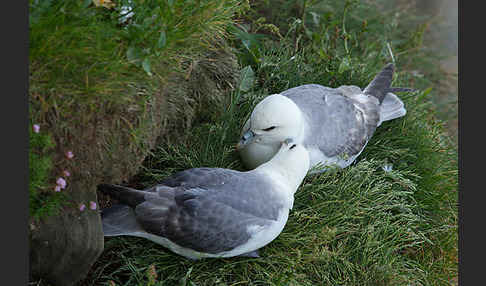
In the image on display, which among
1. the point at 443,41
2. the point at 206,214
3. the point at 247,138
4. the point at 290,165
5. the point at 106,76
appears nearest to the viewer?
the point at 106,76

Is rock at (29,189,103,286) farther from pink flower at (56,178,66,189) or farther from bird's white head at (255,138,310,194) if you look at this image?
bird's white head at (255,138,310,194)

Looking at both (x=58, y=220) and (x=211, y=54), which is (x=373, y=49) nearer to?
(x=211, y=54)

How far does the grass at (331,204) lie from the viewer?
7.43ft

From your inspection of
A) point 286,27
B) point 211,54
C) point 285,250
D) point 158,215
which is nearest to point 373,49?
point 286,27

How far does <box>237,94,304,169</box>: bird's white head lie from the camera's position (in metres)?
2.44

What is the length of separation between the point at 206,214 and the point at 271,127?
638 mm

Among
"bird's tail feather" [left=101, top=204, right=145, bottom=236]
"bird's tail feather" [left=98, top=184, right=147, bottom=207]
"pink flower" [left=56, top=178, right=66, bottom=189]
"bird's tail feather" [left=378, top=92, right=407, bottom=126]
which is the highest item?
"pink flower" [left=56, top=178, right=66, bottom=189]

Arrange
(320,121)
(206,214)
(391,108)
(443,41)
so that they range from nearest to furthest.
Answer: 1. (206,214)
2. (320,121)
3. (391,108)
4. (443,41)

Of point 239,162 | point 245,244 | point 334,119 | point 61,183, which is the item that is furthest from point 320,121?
point 61,183

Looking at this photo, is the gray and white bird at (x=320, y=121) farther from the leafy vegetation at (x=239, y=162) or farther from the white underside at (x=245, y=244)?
the white underside at (x=245, y=244)

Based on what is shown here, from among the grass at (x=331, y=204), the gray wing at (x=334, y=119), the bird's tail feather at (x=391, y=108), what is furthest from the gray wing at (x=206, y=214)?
the bird's tail feather at (x=391, y=108)

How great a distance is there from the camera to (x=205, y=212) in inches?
81.4

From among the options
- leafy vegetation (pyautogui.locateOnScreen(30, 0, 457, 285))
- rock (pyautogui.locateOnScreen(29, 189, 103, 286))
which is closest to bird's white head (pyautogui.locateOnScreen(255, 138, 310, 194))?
leafy vegetation (pyautogui.locateOnScreen(30, 0, 457, 285))

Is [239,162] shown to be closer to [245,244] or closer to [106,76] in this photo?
[245,244]
